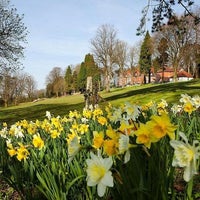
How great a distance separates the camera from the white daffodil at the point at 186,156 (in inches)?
44.4

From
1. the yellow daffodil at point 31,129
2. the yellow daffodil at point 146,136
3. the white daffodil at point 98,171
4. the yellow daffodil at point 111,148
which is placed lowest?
the yellow daffodil at point 31,129

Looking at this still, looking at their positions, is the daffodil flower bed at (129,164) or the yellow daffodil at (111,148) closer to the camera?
the daffodil flower bed at (129,164)

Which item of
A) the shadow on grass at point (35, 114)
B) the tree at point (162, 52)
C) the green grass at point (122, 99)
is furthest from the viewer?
the tree at point (162, 52)

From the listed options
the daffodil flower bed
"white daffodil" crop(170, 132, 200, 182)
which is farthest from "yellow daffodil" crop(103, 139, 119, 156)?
"white daffodil" crop(170, 132, 200, 182)

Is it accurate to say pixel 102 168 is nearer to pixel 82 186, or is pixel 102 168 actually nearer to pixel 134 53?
pixel 82 186

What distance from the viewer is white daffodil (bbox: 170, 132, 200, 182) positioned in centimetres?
113

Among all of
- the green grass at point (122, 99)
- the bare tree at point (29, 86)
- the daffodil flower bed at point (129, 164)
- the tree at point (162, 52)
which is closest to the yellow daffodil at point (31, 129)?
the daffodil flower bed at point (129, 164)

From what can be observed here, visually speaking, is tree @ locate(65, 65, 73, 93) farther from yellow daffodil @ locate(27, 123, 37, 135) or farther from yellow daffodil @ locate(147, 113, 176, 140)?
yellow daffodil @ locate(147, 113, 176, 140)

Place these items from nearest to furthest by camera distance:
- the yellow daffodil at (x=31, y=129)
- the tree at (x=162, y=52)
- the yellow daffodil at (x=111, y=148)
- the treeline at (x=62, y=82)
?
the yellow daffodil at (x=111, y=148), the yellow daffodil at (x=31, y=129), the tree at (x=162, y=52), the treeline at (x=62, y=82)

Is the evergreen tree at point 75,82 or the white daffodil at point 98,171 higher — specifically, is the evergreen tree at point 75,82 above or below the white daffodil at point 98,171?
above

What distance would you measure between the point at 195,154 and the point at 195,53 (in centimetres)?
4839

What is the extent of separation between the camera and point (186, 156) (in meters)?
1.15

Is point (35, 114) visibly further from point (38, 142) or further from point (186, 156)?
point (186, 156)

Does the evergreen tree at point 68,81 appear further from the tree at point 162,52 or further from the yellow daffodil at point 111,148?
the yellow daffodil at point 111,148
